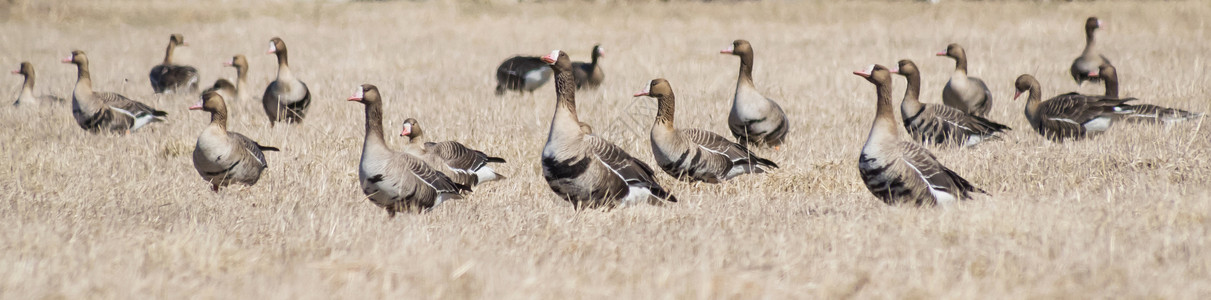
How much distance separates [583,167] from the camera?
6859 mm

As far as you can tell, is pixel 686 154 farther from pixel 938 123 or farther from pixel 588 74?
pixel 588 74

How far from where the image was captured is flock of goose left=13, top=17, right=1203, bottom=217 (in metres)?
6.74

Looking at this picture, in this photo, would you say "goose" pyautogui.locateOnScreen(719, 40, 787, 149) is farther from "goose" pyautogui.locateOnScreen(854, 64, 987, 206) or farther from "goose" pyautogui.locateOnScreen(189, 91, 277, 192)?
"goose" pyautogui.locateOnScreen(189, 91, 277, 192)

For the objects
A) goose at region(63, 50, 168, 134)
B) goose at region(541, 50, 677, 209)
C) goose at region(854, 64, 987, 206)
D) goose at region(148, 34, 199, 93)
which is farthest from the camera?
goose at region(148, 34, 199, 93)

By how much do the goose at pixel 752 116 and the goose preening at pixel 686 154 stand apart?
4.49 ft

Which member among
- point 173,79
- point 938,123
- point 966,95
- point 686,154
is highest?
point 966,95

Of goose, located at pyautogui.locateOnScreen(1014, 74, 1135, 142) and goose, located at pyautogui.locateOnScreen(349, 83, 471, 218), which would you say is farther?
goose, located at pyautogui.locateOnScreen(1014, 74, 1135, 142)

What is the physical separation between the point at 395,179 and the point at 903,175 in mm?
3578

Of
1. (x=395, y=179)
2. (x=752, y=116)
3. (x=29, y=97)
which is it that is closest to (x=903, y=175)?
(x=752, y=116)

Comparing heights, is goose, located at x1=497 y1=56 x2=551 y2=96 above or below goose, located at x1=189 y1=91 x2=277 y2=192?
above

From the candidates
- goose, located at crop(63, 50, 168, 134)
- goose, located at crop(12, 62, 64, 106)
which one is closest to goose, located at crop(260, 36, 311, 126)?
goose, located at crop(63, 50, 168, 134)

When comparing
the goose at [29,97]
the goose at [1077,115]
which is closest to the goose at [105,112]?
the goose at [29,97]

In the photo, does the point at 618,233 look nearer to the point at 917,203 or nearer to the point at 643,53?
the point at 917,203

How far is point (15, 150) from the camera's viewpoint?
30.7 feet
